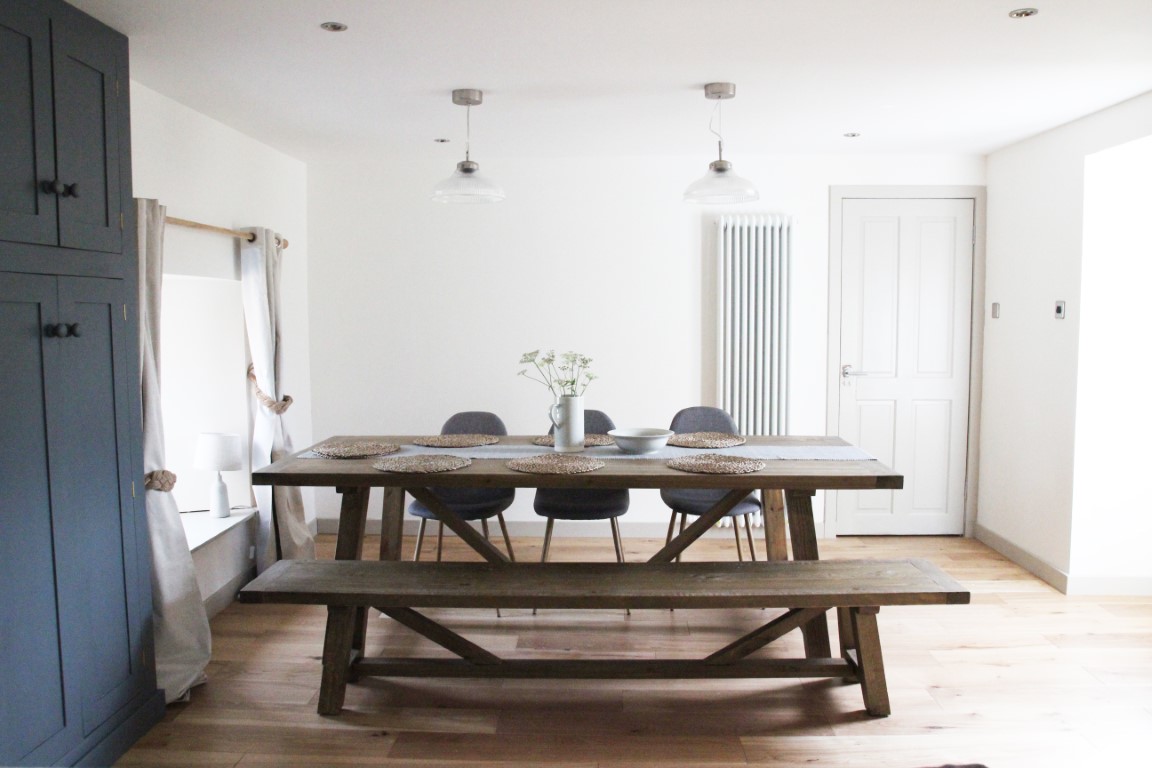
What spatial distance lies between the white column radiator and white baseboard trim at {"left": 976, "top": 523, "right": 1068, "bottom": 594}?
4.43ft

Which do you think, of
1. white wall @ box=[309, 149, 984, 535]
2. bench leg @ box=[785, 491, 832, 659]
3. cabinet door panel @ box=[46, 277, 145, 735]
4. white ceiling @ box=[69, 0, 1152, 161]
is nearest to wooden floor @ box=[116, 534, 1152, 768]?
bench leg @ box=[785, 491, 832, 659]

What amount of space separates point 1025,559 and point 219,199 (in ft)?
14.9

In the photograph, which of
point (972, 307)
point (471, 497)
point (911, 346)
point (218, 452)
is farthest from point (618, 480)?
point (972, 307)

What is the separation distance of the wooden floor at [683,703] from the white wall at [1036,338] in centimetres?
60

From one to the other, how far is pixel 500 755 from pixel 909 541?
3.38 meters

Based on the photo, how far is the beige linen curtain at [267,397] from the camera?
4270mm

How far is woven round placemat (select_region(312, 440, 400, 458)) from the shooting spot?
3.44 meters

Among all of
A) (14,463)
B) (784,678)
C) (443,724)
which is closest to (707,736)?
(784,678)

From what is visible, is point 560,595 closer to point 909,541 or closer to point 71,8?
point 71,8

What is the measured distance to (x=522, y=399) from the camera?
5301 mm

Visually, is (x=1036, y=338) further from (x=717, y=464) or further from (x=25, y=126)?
(x=25, y=126)

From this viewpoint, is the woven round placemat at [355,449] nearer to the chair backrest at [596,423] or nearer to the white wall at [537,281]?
the chair backrest at [596,423]

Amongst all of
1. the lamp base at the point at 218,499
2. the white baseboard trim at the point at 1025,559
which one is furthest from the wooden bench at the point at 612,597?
the white baseboard trim at the point at 1025,559

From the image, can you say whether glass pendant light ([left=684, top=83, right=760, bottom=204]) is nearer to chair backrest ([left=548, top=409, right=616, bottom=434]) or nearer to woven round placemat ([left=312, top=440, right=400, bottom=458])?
chair backrest ([left=548, top=409, right=616, bottom=434])
